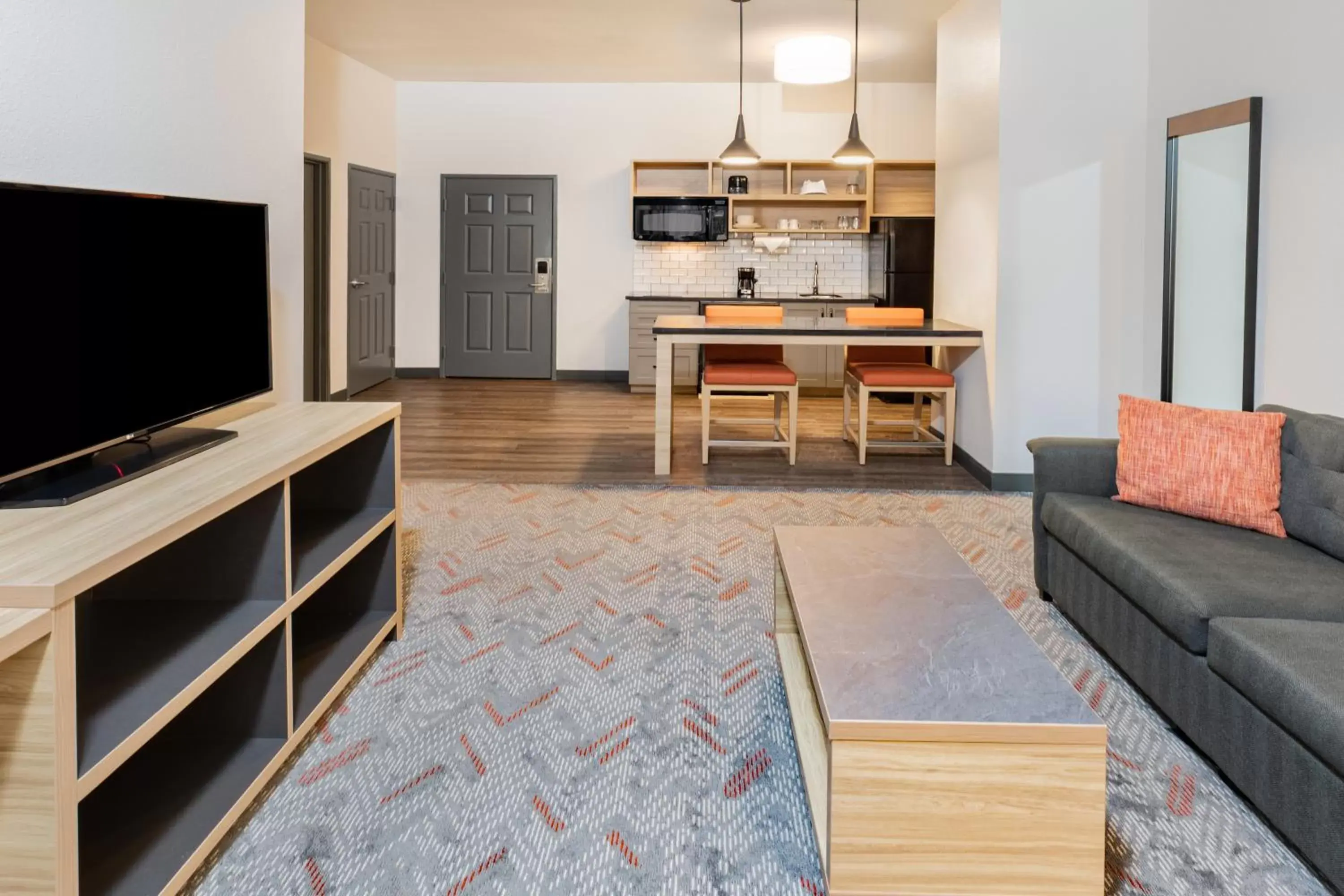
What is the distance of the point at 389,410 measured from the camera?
3.27 metres

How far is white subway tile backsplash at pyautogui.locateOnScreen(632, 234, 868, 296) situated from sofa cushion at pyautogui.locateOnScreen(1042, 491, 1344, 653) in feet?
22.7

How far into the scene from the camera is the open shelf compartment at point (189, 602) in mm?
2072

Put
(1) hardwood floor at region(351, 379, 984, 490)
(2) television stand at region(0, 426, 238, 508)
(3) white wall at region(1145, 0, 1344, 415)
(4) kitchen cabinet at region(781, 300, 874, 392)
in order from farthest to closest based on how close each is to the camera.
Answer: (4) kitchen cabinet at region(781, 300, 874, 392) < (1) hardwood floor at region(351, 379, 984, 490) < (3) white wall at region(1145, 0, 1344, 415) < (2) television stand at region(0, 426, 238, 508)

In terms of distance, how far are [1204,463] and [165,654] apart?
2927 millimetres

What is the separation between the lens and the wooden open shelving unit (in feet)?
32.0

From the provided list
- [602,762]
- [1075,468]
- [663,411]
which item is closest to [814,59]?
[663,411]

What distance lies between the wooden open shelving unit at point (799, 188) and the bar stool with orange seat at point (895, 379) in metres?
3.00

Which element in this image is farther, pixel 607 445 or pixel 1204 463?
pixel 607 445

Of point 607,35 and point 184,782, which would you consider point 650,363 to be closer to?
point 607,35

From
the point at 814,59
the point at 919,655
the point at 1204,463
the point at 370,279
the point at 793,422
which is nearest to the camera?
the point at 919,655

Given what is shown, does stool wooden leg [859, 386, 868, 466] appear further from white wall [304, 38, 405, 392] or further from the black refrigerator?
white wall [304, 38, 405, 392]

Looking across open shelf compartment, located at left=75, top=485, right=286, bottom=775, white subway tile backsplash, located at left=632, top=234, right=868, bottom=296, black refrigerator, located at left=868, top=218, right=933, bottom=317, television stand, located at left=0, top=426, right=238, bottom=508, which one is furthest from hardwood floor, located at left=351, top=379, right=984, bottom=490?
open shelf compartment, located at left=75, top=485, right=286, bottom=775

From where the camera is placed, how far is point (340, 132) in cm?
870

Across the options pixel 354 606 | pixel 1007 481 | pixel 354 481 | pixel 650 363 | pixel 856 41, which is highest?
pixel 856 41
